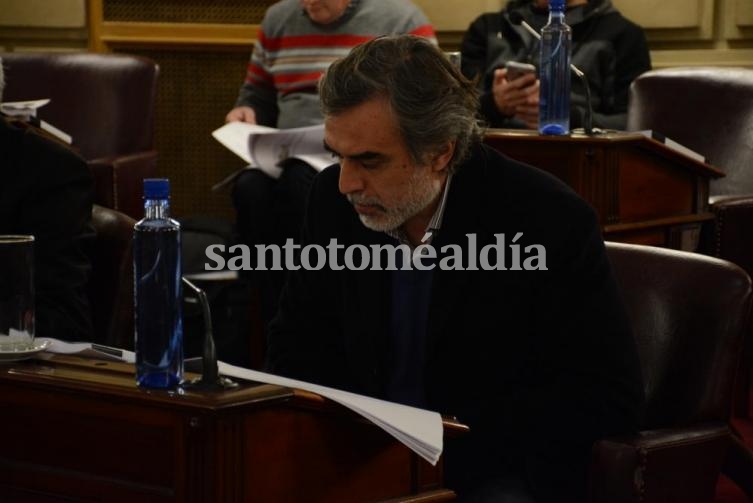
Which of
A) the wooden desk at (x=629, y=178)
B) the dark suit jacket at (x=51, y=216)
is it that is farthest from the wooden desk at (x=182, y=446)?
the wooden desk at (x=629, y=178)

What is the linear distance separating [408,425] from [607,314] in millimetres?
501

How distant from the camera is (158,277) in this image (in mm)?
1513

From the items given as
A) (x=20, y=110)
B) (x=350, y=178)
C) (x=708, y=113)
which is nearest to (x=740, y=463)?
(x=350, y=178)

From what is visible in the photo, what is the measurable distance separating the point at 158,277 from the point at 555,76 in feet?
6.86

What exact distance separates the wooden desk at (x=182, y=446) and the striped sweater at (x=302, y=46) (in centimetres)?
304

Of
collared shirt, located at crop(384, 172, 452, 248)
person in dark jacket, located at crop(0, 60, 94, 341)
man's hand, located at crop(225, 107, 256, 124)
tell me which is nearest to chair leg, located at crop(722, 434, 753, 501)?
collared shirt, located at crop(384, 172, 452, 248)

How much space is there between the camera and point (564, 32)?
135 inches

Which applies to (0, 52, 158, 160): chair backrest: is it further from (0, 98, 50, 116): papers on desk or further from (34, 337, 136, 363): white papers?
(34, 337, 136, 363): white papers

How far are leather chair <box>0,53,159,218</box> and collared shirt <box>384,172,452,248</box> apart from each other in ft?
8.56

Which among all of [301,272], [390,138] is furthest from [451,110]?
[301,272]

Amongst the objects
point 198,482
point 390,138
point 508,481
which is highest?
point 390,138

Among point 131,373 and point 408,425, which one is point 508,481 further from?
point 131,373

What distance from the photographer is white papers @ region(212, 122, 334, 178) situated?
4.15 meters

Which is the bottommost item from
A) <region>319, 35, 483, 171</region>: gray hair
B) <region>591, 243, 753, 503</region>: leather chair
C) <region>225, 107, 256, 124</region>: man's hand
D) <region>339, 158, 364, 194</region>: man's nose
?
<region>591, 243, 753, 503</region>: leather chair
